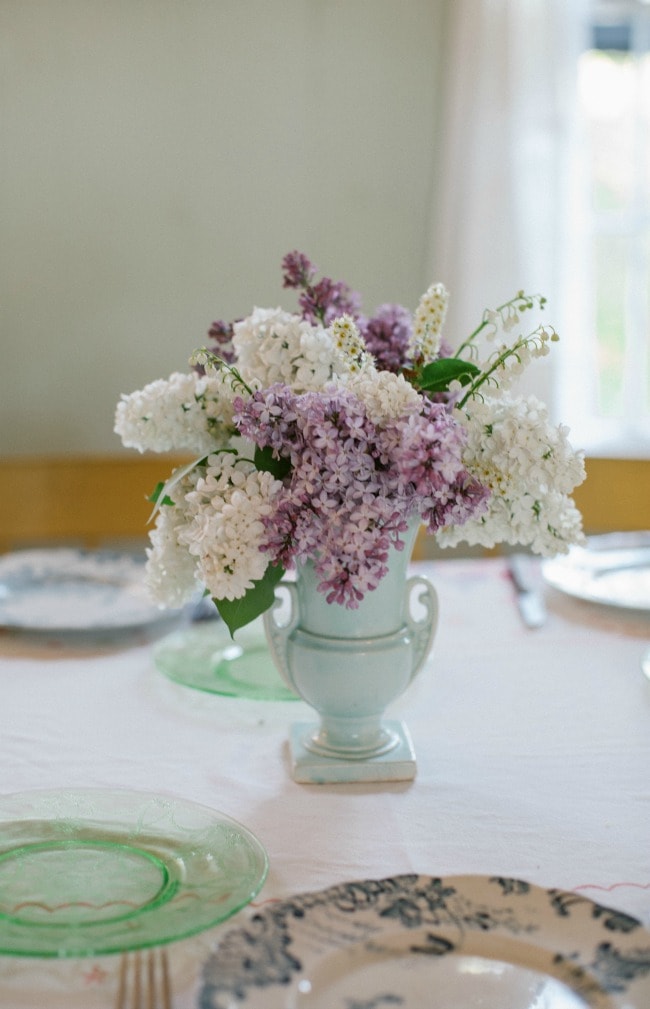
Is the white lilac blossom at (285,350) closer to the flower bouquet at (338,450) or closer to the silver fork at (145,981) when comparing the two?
the flower bouquet at (338,450)

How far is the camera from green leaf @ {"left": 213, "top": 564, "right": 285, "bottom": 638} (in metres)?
0.95

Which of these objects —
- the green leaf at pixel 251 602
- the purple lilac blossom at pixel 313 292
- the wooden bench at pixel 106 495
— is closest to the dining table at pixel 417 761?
the green leaf at pixel 251 602

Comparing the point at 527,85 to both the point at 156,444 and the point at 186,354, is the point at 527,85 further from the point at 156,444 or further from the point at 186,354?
the point at 156,444

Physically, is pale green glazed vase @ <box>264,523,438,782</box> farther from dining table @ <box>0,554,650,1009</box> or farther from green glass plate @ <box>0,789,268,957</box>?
green glass plate @ <box>0,789,268,957</box>

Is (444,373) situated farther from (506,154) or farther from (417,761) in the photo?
(506,154)

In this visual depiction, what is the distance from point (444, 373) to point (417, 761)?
367mm

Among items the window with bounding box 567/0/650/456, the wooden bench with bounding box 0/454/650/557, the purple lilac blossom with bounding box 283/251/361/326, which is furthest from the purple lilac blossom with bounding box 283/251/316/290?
the window with bounding box 567/0/650/456

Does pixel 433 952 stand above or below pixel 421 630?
below

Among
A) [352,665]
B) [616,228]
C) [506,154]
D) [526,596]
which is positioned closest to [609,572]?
[526,596]

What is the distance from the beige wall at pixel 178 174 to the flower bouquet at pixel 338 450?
5.77ft

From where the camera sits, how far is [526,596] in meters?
1.56

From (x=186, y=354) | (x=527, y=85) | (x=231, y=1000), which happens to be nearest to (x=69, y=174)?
(x=186, y=354)

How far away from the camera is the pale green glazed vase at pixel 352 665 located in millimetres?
1017

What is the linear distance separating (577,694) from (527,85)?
5.99 feet
